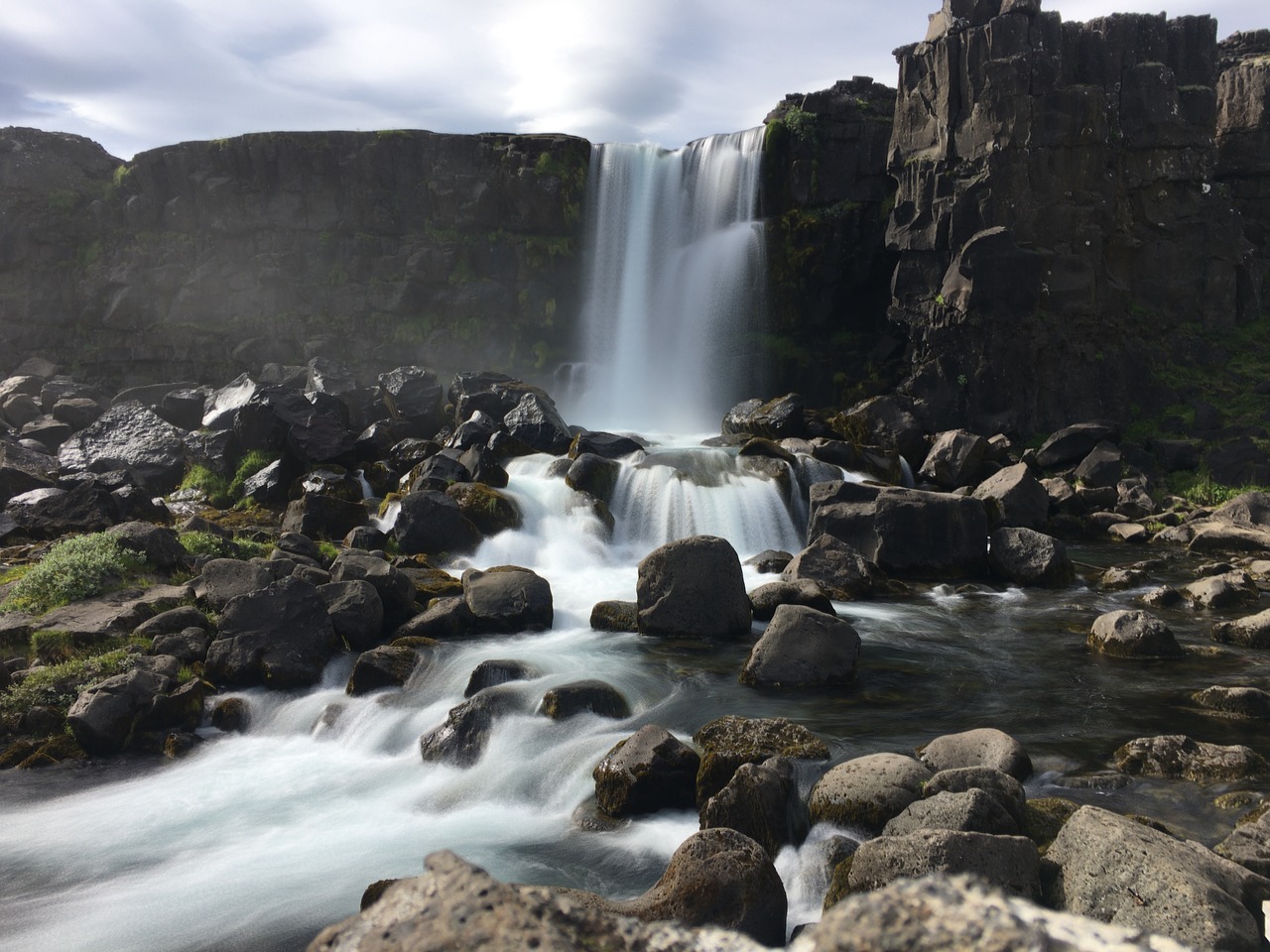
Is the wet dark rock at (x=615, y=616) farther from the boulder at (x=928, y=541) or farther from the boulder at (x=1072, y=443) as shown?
the boulder at (x=1072, y=443)

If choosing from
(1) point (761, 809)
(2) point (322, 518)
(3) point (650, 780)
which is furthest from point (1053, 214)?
(1) point (761, 809)

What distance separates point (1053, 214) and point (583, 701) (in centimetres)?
2378

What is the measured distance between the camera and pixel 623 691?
1116cm

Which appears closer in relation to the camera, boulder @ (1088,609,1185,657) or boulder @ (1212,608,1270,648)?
boulder @ (1088,609,1185,657)

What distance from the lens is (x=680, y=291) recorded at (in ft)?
112

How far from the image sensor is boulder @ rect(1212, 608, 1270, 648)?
41.5 feet

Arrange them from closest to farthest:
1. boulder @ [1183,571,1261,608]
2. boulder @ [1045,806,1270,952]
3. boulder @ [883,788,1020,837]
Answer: boulder @ [1045,806,1270,952], boulder @ [883,788,1020,837], boulder @ [1183,571,1261,608]

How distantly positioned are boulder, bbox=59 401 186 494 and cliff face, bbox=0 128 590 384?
13943mm

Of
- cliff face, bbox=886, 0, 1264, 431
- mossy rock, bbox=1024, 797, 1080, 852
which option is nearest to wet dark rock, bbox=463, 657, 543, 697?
mossy rock, bbox=1024, 797, 1080, 852

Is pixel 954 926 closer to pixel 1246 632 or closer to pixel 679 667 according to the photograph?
pixel 679 667

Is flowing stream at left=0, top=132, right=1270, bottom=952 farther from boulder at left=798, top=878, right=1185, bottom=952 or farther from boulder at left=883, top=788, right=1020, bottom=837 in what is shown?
boulder at left=798, top=878, right=1185, bottom=952

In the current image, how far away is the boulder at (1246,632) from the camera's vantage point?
12.7 metres

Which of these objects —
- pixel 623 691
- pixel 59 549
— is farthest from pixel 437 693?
pixel 59 549

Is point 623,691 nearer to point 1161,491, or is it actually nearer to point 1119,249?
point 1161,491
